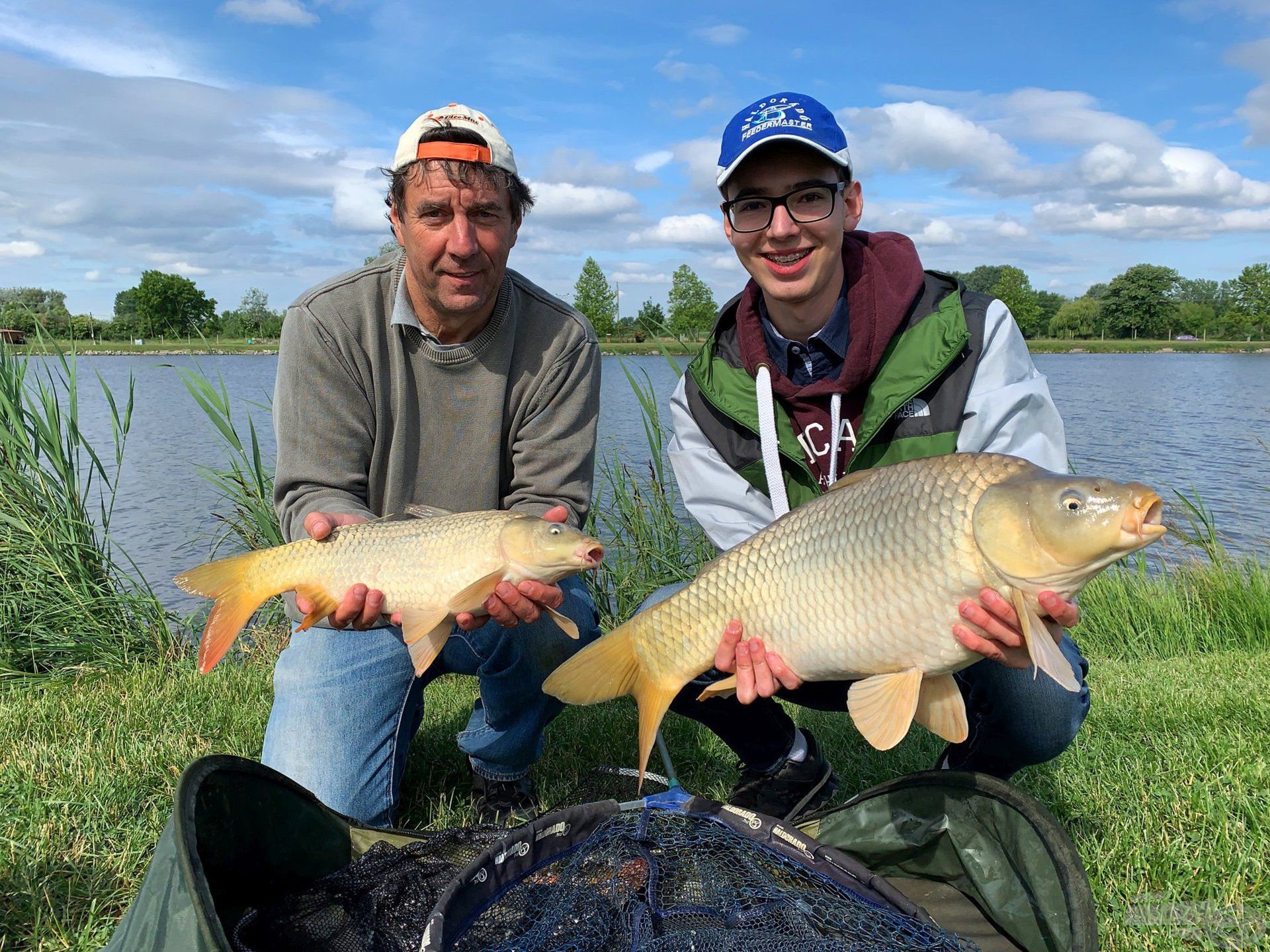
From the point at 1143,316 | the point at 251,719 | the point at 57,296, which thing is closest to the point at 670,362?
the point at 251,719

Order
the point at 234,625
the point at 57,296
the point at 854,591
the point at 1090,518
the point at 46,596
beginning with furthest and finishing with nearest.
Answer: the point at 57,296, the point at 46,596, the point at 234,625, the point at 854,591, the point at 1090,518

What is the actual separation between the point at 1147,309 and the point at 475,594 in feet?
230

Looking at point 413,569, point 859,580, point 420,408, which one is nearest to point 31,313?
point 420,408

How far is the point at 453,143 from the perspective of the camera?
1.99 m

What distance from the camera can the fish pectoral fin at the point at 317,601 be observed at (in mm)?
1835

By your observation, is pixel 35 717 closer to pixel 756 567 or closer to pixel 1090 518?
pixel 756 567

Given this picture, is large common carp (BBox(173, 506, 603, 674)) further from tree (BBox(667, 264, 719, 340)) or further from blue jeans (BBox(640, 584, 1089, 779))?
tree (BBox(667, 264, 719, 340))

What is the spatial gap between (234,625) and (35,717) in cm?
104

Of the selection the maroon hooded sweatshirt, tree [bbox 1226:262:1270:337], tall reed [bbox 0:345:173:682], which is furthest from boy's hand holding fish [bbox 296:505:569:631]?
tree [bbox 1226:262:1270:337]

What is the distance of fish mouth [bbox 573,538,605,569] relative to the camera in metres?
1.73

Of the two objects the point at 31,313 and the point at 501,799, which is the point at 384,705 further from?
the point at 31,313

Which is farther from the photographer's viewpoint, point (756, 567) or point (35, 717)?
point (35, 717)

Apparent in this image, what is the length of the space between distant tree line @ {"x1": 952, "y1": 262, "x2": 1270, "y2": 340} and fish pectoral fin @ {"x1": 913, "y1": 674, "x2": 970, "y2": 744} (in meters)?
60.1

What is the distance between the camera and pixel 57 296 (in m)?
3.97
